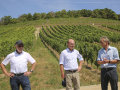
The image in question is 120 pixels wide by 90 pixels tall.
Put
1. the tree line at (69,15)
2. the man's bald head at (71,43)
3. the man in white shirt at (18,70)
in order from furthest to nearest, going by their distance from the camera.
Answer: the tree line at (69,15) < the man's bald head at (71,43) < the man in white shirt at (18,70)

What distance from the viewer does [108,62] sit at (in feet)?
11.9

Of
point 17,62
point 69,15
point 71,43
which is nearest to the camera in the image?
point 17,62

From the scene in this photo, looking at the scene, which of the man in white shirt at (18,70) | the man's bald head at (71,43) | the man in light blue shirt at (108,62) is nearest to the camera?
the man in white shirt at (18,70)

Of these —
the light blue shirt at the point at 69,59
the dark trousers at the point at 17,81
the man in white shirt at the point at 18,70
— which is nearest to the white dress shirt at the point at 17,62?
the man in white shirt at the point at 18,70

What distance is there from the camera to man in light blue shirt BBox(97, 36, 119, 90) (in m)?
3.64

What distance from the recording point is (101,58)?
3.80m

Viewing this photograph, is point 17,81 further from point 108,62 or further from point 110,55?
point 110,55

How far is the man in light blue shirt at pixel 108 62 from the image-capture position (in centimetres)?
364

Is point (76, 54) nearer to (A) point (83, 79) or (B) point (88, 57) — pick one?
(A) point (83, 79)

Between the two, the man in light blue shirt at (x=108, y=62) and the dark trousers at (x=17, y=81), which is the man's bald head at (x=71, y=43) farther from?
the dark trousers at (x=17, y=81)

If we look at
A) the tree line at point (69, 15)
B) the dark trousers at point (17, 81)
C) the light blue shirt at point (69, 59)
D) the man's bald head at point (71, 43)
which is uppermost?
the tree line at point (69, 15)

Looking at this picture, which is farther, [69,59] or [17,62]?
[69,59]

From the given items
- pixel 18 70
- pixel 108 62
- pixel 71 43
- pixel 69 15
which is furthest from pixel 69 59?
pixel 69 15

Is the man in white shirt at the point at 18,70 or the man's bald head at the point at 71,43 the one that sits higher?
the man's bald head at the point at 71,43
